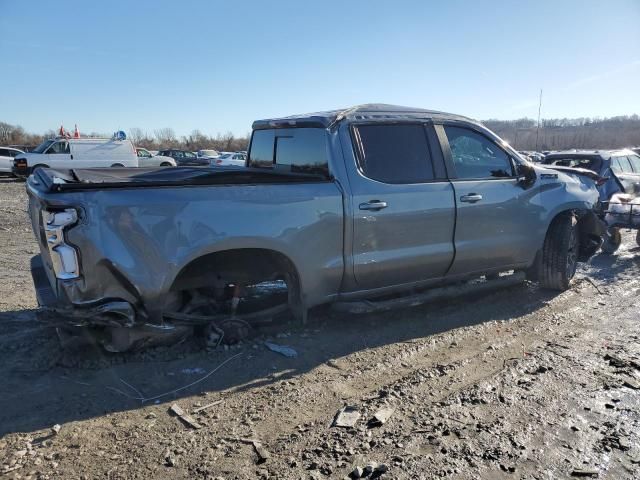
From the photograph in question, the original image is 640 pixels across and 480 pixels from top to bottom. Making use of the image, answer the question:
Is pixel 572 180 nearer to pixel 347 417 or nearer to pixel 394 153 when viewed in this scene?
pixel 394 153

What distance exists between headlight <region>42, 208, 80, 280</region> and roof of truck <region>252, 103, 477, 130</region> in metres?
2.14

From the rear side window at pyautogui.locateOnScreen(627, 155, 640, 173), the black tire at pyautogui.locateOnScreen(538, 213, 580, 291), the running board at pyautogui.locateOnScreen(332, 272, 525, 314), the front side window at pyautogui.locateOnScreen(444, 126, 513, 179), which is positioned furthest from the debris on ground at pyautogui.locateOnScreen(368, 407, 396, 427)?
the rear side window at pyautogui.locateOnScreen(627, 155, 640, 173)

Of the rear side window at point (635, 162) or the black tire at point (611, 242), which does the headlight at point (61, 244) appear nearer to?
the black tire at point (611, 242)

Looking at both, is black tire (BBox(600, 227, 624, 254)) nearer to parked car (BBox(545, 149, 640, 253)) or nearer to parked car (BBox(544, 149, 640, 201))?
parked car (BBox(545, 149, 640, 253))

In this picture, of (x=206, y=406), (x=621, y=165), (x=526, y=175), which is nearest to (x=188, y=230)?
(x=206, y=406)

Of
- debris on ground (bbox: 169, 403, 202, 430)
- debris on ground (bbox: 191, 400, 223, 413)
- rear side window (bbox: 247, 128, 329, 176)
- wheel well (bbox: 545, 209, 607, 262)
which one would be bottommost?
debris on ground (bbox: 191, 400, 223, 413)

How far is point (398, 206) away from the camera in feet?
13.8

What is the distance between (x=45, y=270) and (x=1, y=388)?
39.4 inches

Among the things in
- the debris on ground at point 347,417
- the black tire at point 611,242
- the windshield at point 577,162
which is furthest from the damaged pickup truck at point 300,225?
the windshield at point 577,162

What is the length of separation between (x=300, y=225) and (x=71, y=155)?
860 inches

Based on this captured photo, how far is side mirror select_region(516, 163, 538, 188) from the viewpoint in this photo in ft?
16.6

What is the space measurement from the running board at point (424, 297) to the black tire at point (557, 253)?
39cm

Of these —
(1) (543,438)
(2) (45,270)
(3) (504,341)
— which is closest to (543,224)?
(3) (504,341)

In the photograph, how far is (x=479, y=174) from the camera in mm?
4871
